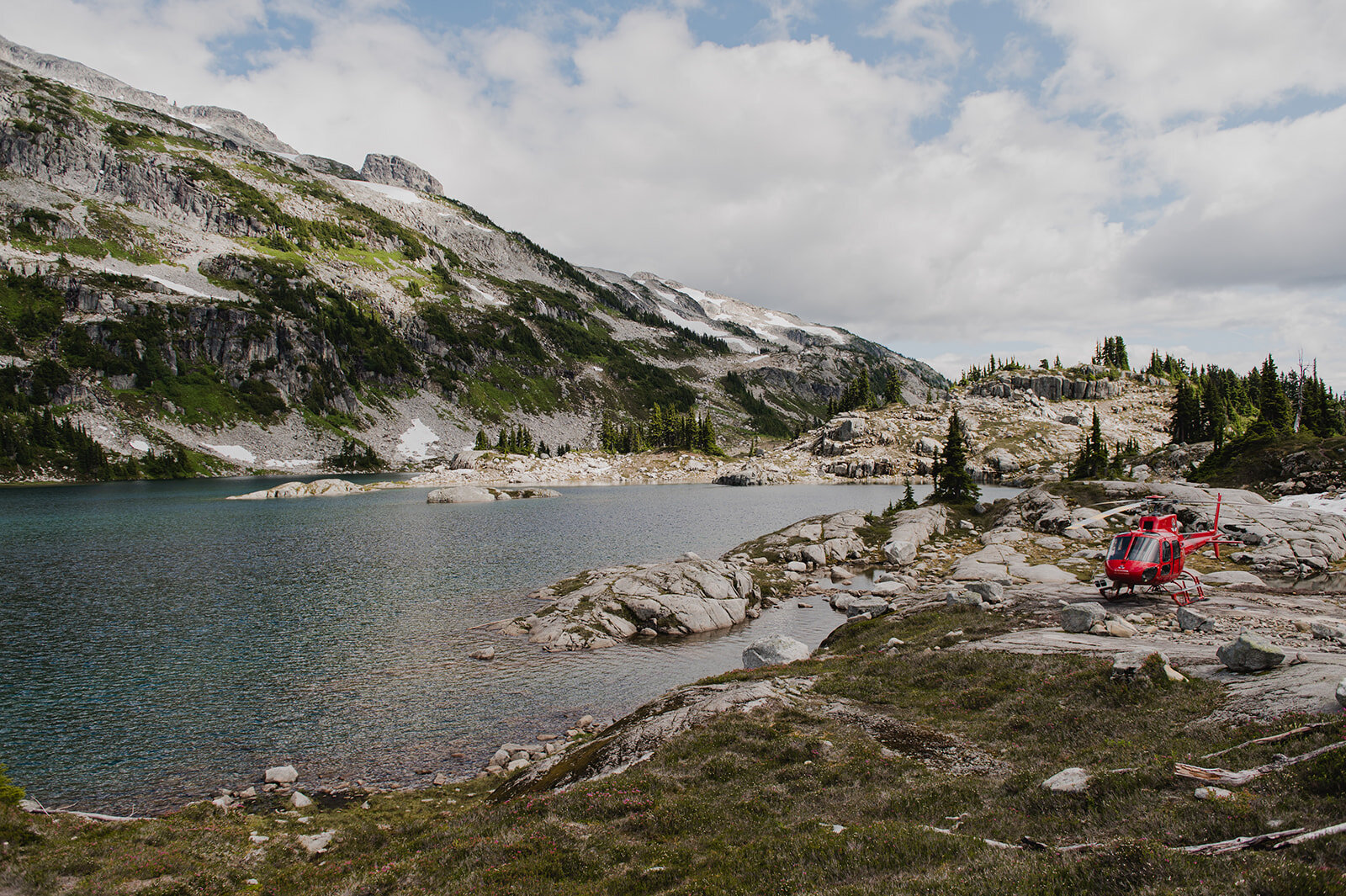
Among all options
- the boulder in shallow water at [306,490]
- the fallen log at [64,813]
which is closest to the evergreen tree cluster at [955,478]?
the fallen log at [64,813]

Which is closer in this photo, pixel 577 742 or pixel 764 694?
pixel 764 694

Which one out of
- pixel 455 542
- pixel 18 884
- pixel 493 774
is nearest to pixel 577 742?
pixel 493 774

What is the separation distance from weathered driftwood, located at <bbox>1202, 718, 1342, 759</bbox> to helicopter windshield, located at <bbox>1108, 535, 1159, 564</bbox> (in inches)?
766

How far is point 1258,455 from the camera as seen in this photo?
231 ft

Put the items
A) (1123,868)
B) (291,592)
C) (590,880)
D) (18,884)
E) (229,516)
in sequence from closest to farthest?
(1123,868) < (590,880) < (18,884) < (291,592) < (229,516)

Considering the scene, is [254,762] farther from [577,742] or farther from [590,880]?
[590,880]

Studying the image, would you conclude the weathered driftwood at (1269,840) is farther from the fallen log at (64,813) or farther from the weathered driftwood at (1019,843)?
the fallen log at (64,813)

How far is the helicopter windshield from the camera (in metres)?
28.8

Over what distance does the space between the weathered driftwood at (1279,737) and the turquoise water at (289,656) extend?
2304cm

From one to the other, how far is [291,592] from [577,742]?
132 feet

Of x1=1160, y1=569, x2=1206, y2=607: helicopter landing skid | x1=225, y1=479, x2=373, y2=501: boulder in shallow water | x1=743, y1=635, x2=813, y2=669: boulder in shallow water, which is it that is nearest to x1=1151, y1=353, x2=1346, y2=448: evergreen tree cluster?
x1=1160, y1=569, x2=1206, y2=607: helicopter landing skid

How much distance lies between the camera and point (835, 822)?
13.8 m

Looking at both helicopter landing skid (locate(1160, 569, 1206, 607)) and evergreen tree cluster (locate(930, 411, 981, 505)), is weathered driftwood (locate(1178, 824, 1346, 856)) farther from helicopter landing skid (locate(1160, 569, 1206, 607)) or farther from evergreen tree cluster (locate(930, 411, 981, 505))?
Result: evergreen tree cluster (locate(930, 411, 981, 505))

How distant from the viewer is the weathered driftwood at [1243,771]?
1055 cm
